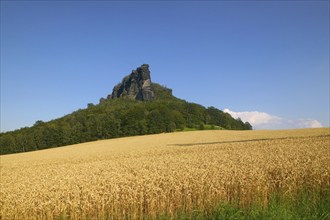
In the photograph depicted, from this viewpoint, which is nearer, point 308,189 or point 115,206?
point 115,206

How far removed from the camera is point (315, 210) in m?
9.80

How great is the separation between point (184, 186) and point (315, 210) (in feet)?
14.2

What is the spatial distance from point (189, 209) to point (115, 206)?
235 centimetres

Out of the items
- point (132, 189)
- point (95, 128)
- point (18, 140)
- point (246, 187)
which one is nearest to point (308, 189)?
point (246, 187)

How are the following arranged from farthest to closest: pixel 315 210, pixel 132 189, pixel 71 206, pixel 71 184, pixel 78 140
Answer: pixel 78 140 → pixel 71 184 → pixel 132 189 → pixel 71 206 → pixel 315 210

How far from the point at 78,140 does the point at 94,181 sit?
7742 centimetres

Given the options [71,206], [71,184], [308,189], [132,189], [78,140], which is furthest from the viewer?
[78,140]

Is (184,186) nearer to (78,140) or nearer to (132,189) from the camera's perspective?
(132,189)

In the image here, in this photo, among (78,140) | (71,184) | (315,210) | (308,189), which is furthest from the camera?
(78,140)

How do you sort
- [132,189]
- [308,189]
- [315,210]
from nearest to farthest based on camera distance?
[315,210], [132,189], [308,189]

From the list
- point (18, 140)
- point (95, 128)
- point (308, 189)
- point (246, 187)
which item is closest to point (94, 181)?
point (246, 187)

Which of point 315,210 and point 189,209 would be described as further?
point 189,209

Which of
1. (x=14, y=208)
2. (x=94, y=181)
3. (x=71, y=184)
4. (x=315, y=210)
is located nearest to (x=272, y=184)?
(x=315, y=210)

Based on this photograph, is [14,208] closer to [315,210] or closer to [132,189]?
[132,189]
